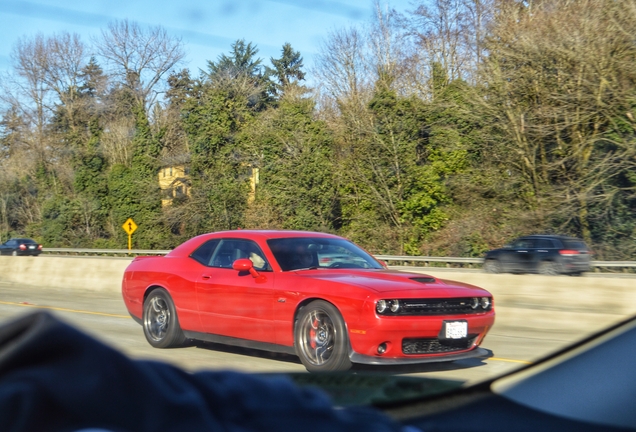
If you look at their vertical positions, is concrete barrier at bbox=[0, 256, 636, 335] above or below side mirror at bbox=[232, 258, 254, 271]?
below

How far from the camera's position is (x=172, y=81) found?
58.8 metres

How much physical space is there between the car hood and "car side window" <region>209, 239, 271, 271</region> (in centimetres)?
66

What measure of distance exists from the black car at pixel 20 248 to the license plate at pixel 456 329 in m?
44.2

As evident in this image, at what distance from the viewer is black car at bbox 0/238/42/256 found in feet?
154

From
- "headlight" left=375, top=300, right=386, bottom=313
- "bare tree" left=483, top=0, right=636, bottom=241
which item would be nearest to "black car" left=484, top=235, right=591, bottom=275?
"bare tree" left=483, top=0, right=636, bottom=241

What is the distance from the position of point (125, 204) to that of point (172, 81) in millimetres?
12101

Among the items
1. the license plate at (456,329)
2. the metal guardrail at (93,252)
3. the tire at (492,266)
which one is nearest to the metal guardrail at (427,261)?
the metal guardrail at (93,252)

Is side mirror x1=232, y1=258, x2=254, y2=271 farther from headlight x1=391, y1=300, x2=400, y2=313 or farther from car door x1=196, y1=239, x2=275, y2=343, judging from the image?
headlight x1=391, y1=300, x2=400, y2=313

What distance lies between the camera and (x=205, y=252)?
886 centimetres

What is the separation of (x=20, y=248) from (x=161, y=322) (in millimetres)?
41310

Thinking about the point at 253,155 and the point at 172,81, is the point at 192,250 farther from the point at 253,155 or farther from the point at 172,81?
the point at 172,81

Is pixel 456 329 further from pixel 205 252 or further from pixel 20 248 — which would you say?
pixel 20 248

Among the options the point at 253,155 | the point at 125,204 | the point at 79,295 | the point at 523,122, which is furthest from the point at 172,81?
the point at 79,295

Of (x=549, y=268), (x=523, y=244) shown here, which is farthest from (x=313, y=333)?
(x=523, y=244)
